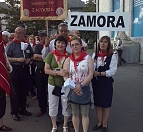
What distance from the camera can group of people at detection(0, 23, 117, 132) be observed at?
11.9ft

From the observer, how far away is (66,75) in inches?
146

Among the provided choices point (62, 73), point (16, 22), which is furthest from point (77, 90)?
point (16, 22)

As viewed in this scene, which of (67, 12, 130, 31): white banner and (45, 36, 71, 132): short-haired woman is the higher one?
(67, 12, 130, 31): white banner

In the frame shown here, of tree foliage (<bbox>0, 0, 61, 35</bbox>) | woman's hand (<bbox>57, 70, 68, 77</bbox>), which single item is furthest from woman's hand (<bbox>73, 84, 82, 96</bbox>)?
tree foliage (<bbox>0, 0, 61, 35</bbox>)

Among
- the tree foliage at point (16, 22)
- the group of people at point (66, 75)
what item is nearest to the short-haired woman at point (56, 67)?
the group of people at point (66, 75)

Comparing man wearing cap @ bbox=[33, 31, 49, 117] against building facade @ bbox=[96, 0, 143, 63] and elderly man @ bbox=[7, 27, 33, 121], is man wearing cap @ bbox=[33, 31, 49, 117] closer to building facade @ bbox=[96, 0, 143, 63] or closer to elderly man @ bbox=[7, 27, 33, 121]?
elderly man @ bbox=[7, 27, 33, 121]

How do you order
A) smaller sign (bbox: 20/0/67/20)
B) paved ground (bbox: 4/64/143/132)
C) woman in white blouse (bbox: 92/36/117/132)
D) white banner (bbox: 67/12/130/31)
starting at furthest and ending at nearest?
smaller sign (bbox: 20/0/67/20) < paved ground (bbox: 4/64/143/132) < white banner (bbox: 67/12/130/31) < woman in white blouse (bbox: 92/36/117/132)

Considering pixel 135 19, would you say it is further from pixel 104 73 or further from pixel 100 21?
pixel 104 73

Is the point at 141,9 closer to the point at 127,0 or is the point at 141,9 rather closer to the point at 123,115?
the point at 127,0

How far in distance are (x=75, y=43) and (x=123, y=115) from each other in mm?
2332

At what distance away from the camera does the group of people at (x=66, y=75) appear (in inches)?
142

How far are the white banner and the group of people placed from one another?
0.30 metres

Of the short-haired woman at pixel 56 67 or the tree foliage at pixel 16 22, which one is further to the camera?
the tree foliage at pixel 16 22

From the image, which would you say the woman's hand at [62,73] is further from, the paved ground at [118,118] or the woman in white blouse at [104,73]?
the paved ground at [118,118]
